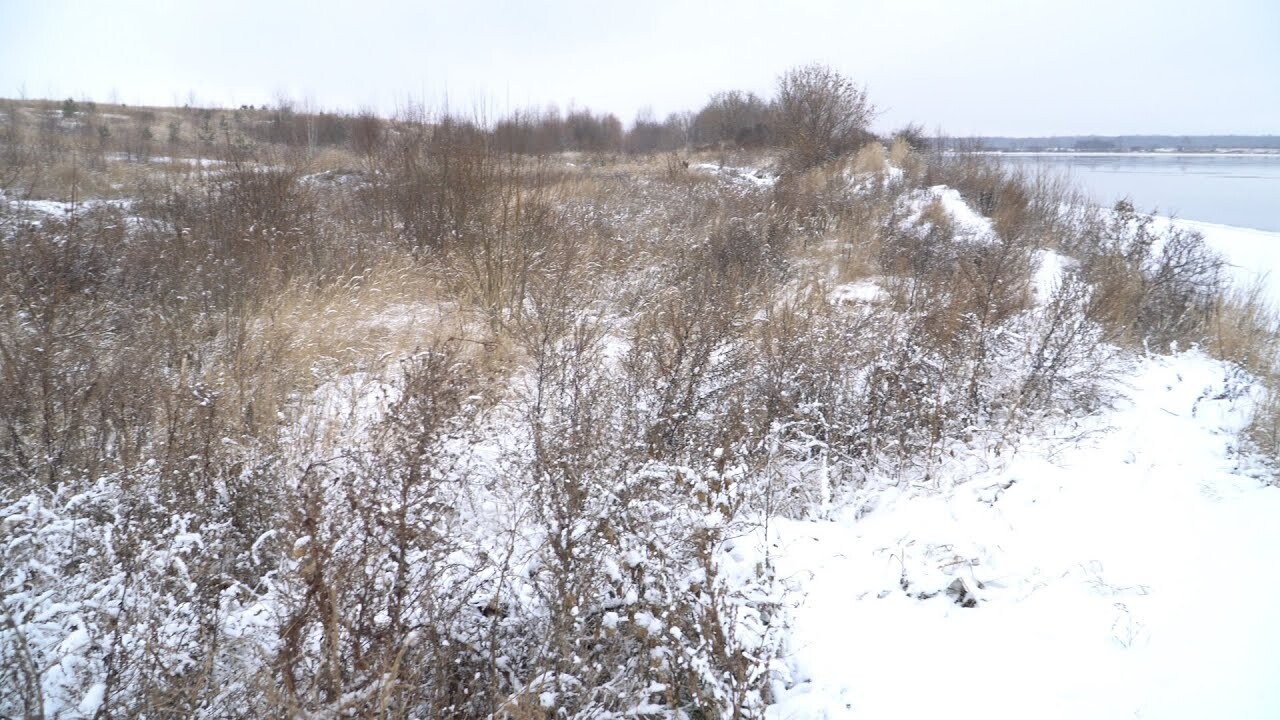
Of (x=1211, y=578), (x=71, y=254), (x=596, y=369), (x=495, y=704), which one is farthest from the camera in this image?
(x=71, y=254)

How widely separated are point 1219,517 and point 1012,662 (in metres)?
1.83

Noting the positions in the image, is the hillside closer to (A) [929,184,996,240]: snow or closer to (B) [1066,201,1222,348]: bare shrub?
(B) [1066,201,1222,348]: bare shrub

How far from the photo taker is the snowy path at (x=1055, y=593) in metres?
2.25

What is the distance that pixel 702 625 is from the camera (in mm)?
2346

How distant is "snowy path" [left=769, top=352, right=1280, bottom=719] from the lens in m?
2.25

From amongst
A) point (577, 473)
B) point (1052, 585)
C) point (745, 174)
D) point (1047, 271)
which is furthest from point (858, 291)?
point (745, 174)

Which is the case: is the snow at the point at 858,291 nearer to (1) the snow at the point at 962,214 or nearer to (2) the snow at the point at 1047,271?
(2) the snow at the point at 1047,271

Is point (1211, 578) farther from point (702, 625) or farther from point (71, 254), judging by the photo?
point (71, 254)

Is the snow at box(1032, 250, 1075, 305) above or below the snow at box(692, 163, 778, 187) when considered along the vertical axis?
below

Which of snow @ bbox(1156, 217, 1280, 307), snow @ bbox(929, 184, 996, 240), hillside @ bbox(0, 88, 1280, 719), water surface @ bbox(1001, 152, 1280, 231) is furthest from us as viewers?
water surface @ bbox(1001, 152, 1280, 231)

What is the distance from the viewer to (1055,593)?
2781 millimetres

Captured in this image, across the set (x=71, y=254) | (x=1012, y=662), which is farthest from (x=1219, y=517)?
(x=71, y=254)

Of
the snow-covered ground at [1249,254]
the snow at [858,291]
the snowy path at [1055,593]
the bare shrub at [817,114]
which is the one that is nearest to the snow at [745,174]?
the bare shrub at [817,114]

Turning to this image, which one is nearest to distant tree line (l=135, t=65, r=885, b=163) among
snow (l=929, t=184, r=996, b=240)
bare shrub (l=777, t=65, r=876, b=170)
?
bare shrub (l=777, t=65, r=876, b=170)
